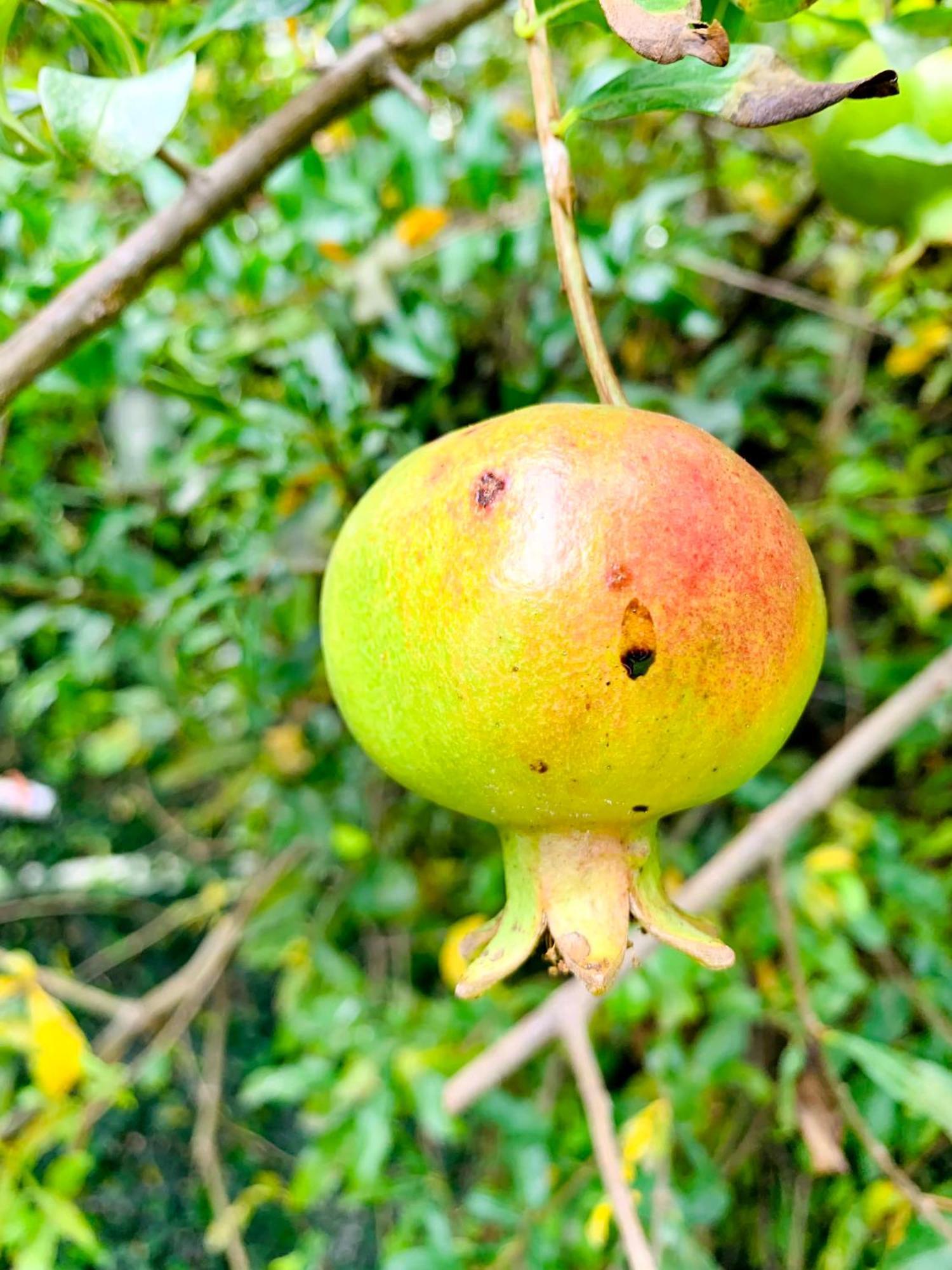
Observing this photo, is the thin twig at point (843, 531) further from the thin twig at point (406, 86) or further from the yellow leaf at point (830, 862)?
the thin twig at point (406, 86)

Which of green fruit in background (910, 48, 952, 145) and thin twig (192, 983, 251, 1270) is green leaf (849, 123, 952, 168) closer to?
green fruit in background (910, 48, 952, 145)

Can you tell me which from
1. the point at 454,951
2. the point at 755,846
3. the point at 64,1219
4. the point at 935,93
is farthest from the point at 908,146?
the point at 64,1219

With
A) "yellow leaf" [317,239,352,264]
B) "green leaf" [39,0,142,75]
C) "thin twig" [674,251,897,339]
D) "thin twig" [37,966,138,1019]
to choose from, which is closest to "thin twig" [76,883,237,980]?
"thin twig" [37,966,138,1019]

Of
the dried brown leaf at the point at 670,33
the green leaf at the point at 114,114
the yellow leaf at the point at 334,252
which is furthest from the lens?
the yellow leaf at the point at 334,252

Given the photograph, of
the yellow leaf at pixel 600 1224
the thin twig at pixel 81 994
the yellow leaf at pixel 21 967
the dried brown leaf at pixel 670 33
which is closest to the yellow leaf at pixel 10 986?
the yellow leaf at pixel 21 967

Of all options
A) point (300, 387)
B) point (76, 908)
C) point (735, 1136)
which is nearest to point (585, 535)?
point (300, 387)

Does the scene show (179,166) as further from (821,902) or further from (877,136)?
(821,902)
